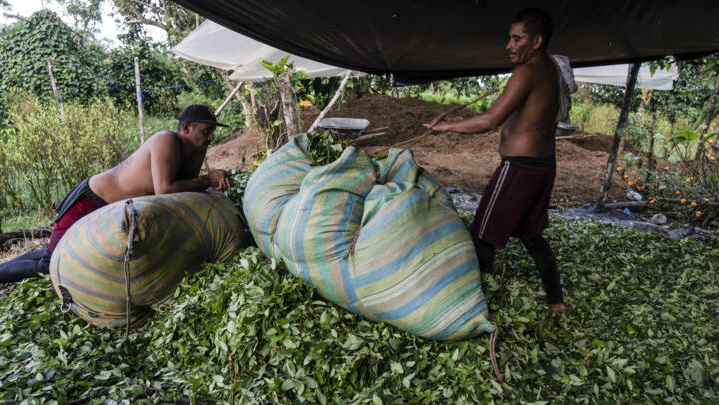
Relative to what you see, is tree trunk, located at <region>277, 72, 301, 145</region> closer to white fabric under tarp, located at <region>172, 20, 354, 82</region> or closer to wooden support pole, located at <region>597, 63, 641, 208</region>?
white fabric under tarp, located at <region>172, 20, 354, 82</region>

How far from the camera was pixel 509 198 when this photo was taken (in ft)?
6.57

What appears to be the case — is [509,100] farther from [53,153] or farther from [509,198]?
[53,153]

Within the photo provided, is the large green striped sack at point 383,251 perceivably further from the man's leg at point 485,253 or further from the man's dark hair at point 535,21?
the man's dark hair at point 535,21

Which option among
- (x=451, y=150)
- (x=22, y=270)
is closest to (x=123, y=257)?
(x=22, y=270)

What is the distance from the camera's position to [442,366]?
1.57 meters

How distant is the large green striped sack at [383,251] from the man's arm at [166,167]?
0.76 meters

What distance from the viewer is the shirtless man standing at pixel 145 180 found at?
2.25 meters

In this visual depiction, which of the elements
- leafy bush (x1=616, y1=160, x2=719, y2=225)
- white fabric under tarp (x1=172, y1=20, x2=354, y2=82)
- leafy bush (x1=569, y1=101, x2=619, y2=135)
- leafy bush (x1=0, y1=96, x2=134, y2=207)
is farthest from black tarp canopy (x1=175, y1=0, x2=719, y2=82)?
leafy bush (x1=569, y1=101, x2=619, y2=135)

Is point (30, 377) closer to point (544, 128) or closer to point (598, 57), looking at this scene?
point (544, 128)

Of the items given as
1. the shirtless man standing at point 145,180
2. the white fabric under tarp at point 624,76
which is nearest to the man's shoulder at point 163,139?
the shirtless man standing at point 145,180

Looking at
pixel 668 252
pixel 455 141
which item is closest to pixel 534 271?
pixel 668 252

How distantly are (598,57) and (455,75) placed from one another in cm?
149

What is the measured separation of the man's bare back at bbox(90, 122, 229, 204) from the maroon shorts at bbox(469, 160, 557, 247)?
1.53 metres

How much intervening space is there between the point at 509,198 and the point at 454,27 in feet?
5.26
